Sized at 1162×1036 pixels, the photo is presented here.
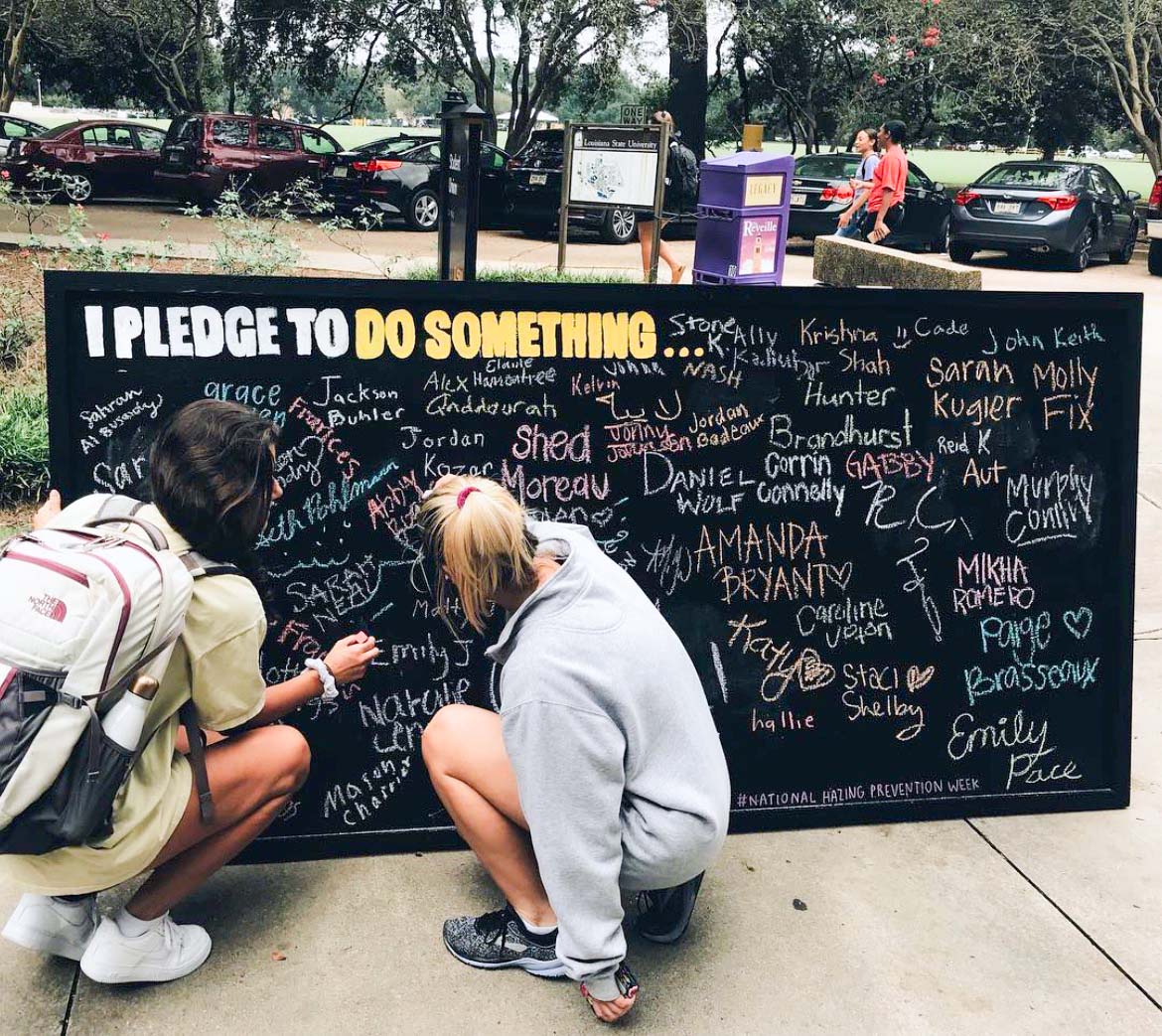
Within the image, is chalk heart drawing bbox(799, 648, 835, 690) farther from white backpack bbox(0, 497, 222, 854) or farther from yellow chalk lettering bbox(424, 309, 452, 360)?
white backpack bbox(0, 497, 222, 854)

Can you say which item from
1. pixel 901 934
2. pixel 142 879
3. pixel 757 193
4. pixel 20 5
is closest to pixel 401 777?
pixel 142 879

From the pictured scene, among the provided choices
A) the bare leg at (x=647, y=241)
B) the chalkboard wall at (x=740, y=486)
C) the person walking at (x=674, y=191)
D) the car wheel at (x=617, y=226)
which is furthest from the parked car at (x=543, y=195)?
the chalkboard wall at (x=740, y=486)

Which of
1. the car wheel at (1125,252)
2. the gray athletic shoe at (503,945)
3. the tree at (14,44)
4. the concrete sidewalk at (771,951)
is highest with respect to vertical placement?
the tree at (14,44)

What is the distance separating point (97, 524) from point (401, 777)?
3.89 feet

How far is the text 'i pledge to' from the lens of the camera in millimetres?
3055

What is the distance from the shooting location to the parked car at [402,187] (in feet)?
59.4

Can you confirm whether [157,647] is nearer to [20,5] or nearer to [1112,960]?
[1112,960]

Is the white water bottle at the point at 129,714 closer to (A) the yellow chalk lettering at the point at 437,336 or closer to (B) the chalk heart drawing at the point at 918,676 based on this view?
(A) the yellow chalk lettering at the point at 437,336

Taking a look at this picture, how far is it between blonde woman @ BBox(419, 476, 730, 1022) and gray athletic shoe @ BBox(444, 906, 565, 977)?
66mm

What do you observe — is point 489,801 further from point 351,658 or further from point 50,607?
point 50,607

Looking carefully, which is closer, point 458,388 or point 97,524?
point 97,524

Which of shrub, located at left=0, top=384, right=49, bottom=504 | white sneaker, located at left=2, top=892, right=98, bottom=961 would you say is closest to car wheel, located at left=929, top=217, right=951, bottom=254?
shrub, located at left=0, top=384, right=49, bottom=504

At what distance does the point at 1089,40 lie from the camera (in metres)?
29.2

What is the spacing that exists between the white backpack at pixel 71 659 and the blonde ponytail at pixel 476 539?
1.70 feet
